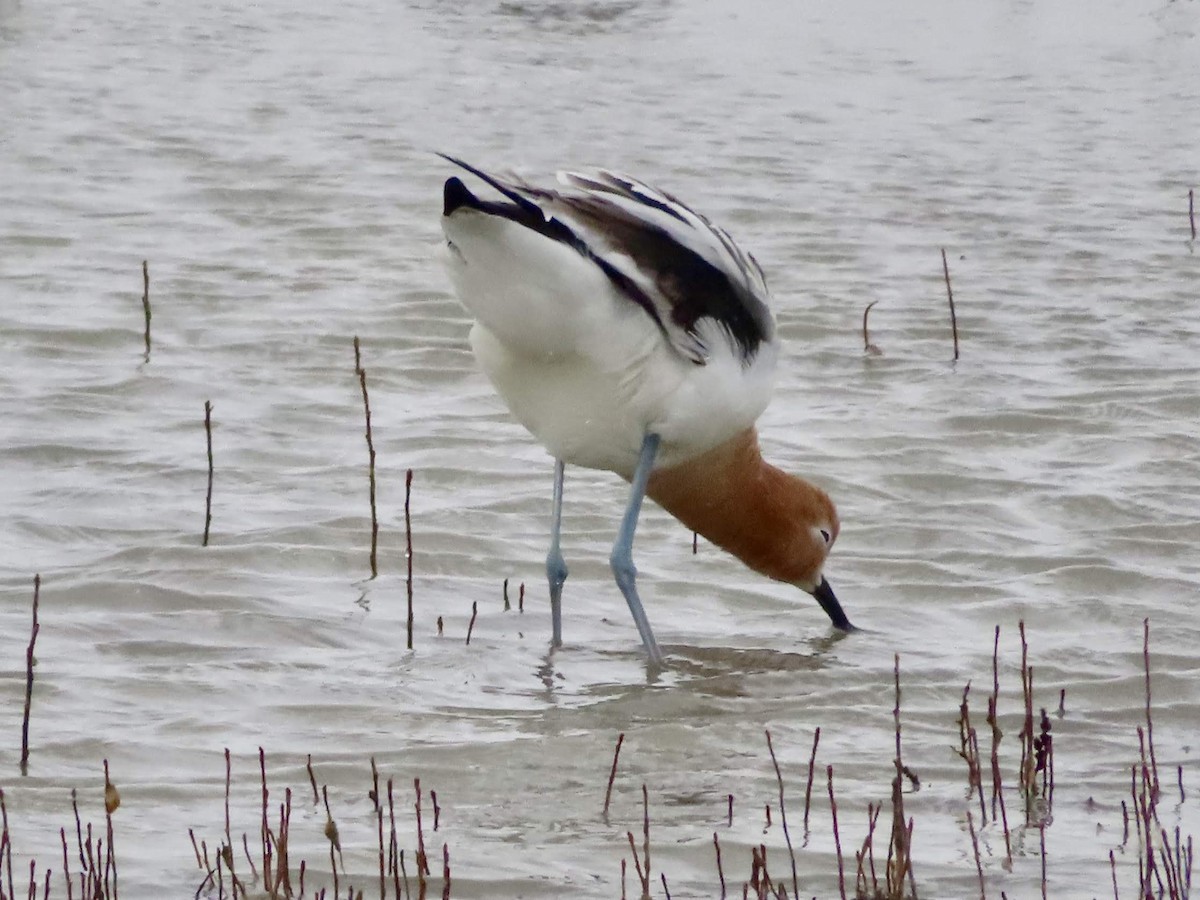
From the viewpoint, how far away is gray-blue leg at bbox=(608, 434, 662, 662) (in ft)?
20.3

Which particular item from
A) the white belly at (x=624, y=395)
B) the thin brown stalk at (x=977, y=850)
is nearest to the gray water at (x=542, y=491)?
the thin brown stalk at (x=977, y=850)

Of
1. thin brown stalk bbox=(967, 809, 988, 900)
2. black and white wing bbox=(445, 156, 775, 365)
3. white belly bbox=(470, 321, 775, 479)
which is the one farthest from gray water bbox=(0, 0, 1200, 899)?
black and white wing bbox=(445, 156, 775, 365)

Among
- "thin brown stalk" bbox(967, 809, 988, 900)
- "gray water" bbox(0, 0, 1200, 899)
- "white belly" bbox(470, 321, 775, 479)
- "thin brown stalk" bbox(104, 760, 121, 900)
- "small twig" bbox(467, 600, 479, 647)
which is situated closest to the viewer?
"thin brown stalk" bbox(104, 760, 121, 900)

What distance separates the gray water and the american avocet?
300 mm

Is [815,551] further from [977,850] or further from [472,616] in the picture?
[977,850]

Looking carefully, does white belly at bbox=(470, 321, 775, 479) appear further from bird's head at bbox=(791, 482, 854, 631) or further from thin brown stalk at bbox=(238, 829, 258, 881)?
thin brown stalk at bbox=(238, 829, 258, 881)

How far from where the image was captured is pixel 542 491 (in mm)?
7457

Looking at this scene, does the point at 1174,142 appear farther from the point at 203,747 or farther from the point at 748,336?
the point at 203,747

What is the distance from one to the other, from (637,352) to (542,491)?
164 centimetres

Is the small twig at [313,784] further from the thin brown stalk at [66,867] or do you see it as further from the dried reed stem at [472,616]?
the dried reed stem at [472,616]

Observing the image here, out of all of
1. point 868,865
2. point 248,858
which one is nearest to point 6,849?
point 248,858

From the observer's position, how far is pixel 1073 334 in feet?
32.1

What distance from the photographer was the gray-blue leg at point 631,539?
6.20 m

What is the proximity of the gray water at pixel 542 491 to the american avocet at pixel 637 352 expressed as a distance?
0.98 ft
